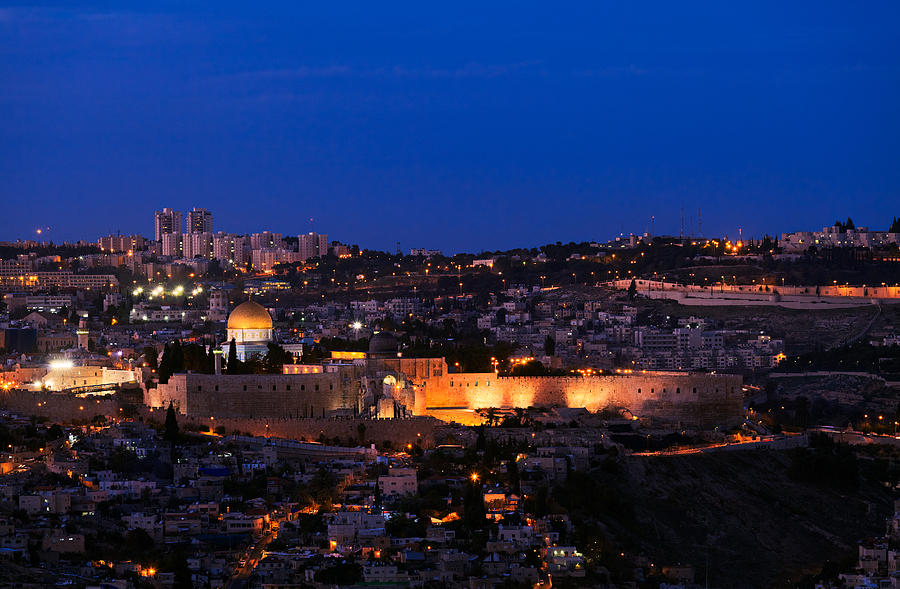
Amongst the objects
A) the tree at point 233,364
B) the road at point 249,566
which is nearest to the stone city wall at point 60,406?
the tree at point 233,364

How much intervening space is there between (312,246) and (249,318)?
5959 cm

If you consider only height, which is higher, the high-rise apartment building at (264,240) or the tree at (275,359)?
the high-rise apartment building at (264,240)

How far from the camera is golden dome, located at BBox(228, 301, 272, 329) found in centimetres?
4919

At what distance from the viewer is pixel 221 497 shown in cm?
3559

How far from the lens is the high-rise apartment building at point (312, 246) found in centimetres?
10836

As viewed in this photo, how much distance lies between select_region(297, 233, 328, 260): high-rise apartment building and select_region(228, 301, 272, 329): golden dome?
57844mm

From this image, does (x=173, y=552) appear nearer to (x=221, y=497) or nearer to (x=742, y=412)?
(x=221, y=497)

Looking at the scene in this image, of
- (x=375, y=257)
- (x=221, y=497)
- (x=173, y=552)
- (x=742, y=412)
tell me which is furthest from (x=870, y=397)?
(x=375, y=257)

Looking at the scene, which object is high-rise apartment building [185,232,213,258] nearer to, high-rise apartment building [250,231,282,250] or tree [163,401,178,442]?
high-rise apartment building [250,231,282,250]

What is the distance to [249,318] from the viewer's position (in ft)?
162

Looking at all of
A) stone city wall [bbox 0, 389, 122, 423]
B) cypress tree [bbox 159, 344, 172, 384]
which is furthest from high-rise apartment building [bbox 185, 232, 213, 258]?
stone city wall [bbox 0, 389, 122, 423]

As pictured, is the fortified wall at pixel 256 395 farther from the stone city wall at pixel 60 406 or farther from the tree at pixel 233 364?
the stone city wall at pixel 60 406

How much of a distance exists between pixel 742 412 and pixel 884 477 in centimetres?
422

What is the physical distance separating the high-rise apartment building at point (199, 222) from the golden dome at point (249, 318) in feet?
205
